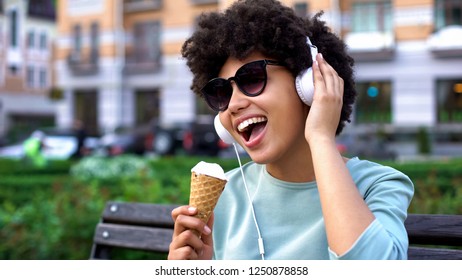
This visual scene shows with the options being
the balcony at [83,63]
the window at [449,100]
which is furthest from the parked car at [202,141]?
the balcony at [83,63]

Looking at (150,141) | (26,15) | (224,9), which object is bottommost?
(150,141)

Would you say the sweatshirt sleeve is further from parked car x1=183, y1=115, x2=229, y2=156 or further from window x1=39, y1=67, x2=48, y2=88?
window x1=39, y1=67, x2=48, y2=88

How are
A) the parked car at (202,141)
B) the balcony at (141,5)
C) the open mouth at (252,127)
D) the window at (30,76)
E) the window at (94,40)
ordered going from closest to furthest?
the open mouth at (252,127)
the parked car at (202,141)
the balcony at (141,5)
the window at (94,40)
the window at (30,76)

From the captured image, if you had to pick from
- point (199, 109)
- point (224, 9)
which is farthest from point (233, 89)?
point (199, 109)

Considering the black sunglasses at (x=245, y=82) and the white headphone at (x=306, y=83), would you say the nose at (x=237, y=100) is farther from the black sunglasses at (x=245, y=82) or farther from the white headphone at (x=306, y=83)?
the white headphone at (x=306, y=83)

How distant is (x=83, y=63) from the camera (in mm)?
28578

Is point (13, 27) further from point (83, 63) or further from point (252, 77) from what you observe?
point (252, 77)

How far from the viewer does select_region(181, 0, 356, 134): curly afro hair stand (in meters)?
1.57

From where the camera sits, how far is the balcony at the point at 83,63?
28.2 m

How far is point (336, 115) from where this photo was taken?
4.84 ft

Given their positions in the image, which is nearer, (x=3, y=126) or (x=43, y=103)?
(x=3, y=126)

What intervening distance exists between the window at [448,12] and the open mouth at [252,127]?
2163 cm
